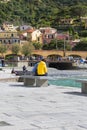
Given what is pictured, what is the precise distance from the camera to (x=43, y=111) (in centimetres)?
849

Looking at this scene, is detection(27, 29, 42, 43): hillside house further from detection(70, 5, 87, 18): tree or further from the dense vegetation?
detection(70, 5, 87, 18): tree

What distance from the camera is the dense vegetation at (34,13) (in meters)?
151

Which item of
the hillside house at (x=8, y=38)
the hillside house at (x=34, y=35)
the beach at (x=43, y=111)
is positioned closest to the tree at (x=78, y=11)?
the hillside house at (x=34, y=35)

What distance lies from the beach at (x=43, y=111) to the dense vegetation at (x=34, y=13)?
135 m

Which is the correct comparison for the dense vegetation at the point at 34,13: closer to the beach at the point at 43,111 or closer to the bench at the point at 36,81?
the bench at the point at 36,81

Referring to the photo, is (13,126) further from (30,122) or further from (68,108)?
(68,108)

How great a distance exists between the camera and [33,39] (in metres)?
127

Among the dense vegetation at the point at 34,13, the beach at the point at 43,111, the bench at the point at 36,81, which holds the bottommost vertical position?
the dense vegetation at the point at 34,13

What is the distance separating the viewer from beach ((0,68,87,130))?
698 cm

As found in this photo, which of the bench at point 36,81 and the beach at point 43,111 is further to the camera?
the bench at point 36,81

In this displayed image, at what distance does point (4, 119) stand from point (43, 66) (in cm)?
758

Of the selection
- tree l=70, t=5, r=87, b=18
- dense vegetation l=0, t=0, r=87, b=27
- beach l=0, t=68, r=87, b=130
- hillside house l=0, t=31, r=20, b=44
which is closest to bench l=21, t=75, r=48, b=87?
beach l=0, t=68, r=87, b=130

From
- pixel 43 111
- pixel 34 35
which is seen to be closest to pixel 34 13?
pixel 34 35

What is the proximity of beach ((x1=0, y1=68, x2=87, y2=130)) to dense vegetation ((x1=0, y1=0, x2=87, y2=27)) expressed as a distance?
134809mm
